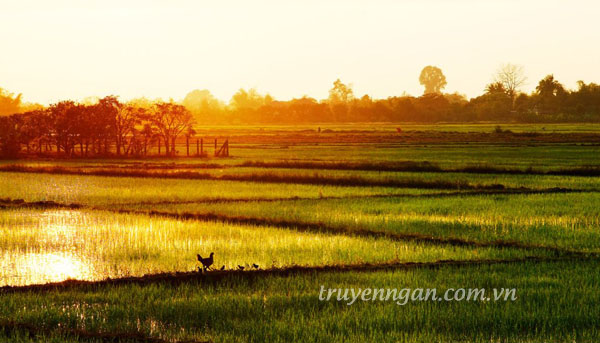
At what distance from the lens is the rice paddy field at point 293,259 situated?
575 cm

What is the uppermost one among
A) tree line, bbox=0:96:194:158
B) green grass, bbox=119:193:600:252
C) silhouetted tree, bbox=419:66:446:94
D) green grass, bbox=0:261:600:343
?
silhouetted tree, bbox=419:66:446:94

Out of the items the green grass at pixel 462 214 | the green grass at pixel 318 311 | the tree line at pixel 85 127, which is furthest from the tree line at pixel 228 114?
the green grass at pixel 318 311

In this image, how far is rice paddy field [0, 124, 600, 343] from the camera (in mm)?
5746

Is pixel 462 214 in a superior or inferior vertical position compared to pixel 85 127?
inferior

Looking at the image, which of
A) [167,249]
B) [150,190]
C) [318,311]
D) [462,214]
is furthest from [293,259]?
[150,190]

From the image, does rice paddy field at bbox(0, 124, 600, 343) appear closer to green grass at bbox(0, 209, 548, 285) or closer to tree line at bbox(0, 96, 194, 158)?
green grass at bbox(0, 209, 548, 285)

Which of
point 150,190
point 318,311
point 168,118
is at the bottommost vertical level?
point 150,190

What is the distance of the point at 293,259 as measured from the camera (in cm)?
870

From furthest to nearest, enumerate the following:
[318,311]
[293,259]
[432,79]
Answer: [432,79]
[293,259]
[318,311]

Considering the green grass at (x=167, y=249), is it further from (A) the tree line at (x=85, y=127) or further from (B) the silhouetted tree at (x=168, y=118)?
(B) the silhouetted tree at (x=168, y=118)

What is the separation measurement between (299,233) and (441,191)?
293 inches

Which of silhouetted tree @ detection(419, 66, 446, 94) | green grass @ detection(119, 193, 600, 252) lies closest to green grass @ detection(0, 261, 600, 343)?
green grass @ detection(119, 193, 600, 252)

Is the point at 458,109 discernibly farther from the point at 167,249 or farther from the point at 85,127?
the point at 167,249

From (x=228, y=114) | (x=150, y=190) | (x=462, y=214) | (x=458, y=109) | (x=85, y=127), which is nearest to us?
(x=462, y=214)
